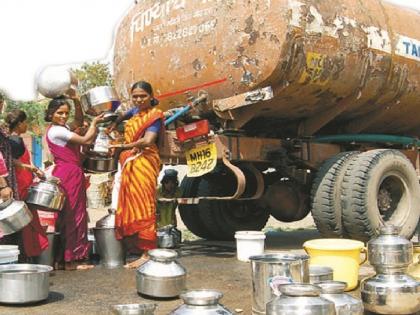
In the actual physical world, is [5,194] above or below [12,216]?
above

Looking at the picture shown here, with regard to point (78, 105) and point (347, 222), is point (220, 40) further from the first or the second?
point (347, 222)

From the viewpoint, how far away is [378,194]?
19.4 ft

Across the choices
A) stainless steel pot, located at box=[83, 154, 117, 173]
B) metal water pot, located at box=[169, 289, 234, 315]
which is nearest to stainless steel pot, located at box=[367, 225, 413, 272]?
metal water pot, located at box=[169, 289, 234, 315]

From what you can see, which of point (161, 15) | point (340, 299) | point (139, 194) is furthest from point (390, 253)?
point (161, 15)

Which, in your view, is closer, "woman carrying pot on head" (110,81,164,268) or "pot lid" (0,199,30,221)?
"pot lid" (0,199,30,221)

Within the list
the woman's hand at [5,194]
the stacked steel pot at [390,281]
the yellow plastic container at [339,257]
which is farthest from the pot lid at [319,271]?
the woman's hand at [5,194]

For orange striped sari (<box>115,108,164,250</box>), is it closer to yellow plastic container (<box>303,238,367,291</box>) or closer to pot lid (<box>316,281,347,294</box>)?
yellow plastic container (<box>303,238,367,291</box>)

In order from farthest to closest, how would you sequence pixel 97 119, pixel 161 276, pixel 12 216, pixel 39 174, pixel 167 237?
pixel 167 237 → pixel 97 119 → pixel 39 174 → pixel 12 216 → pixel 161 276

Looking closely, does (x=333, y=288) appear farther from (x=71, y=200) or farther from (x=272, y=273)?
(x=71, y=200)

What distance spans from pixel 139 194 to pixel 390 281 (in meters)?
2.10

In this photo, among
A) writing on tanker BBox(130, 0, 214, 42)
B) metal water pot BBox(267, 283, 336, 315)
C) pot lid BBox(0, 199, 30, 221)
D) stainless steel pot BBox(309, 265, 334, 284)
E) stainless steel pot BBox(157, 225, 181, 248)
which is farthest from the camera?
stainless steel pot BBox(157, 225, 181, 248)

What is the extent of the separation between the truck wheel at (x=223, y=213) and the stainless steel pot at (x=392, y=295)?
143 inches

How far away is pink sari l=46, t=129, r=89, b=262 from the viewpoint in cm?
461

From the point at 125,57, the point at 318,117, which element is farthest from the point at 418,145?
the point at 125,57
